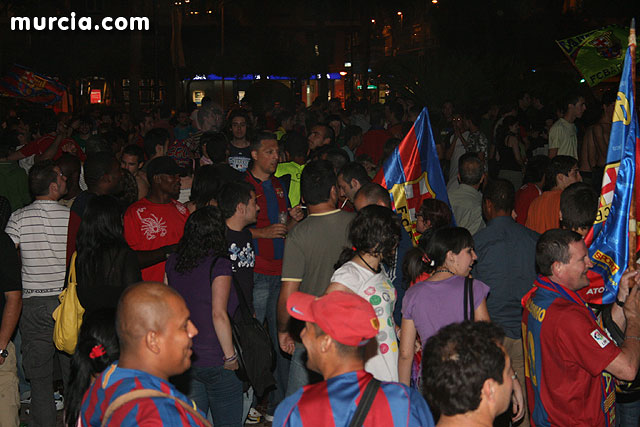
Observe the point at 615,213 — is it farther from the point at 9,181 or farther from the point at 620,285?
the point at 9,181

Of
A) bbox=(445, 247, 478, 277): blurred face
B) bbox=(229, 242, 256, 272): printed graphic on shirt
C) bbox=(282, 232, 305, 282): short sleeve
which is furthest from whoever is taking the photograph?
bbox=(229, 242, 256, 272): printed graphic on shirt

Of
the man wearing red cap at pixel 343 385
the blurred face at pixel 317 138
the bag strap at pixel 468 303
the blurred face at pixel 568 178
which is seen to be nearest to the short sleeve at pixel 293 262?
the bag strap at pixel 468 303

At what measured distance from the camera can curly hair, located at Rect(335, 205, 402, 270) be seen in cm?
486

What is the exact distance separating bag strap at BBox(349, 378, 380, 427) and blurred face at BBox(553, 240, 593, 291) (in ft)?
6.28

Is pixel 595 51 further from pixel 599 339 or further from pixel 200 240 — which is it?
pixel 200 240

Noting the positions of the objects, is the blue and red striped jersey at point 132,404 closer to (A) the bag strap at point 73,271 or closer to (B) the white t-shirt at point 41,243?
(A) the bag strap at point 73,271

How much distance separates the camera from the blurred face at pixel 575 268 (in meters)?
4.50

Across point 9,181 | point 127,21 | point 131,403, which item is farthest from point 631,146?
point 127,21

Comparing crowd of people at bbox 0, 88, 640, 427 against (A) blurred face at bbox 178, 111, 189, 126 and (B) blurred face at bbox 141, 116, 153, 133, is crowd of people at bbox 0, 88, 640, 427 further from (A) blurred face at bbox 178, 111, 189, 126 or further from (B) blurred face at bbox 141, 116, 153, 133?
(A) blurred face at bbox 178, 111, 189, 126

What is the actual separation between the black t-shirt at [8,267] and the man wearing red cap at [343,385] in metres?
3.15

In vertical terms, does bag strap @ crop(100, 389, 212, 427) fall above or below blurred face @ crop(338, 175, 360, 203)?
below

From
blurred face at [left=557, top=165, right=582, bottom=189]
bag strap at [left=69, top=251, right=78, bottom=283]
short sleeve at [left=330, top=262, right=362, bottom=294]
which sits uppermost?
blurred face at [left=557, top=165, right=582, bottom=189]

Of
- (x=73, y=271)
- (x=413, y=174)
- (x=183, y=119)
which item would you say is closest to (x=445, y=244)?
(x=413, y=174)

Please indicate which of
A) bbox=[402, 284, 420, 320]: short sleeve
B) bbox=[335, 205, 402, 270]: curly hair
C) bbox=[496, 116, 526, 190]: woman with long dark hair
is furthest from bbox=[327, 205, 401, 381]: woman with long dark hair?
bbox=[496, 116, 526, 190]: woman with long dark hair
